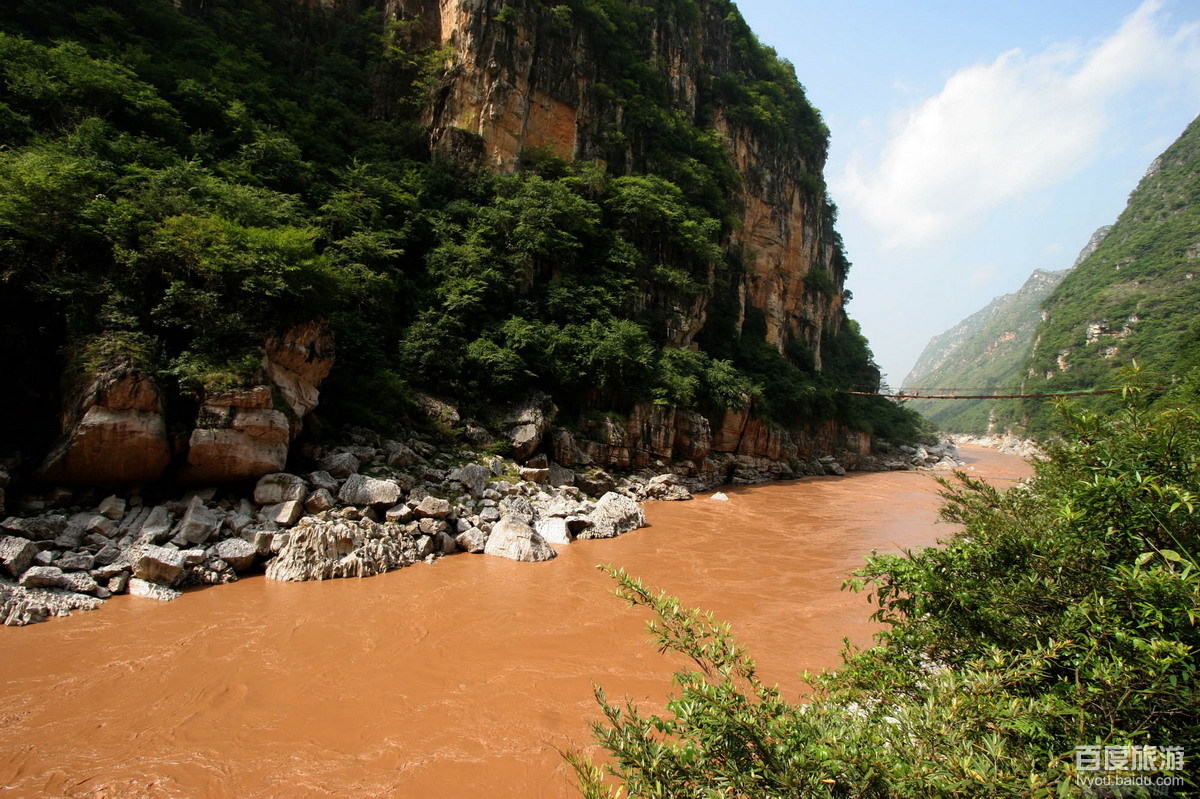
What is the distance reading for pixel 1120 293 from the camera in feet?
170

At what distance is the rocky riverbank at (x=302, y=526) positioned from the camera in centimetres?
657

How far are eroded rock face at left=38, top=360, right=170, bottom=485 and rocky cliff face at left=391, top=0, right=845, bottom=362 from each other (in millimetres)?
14885

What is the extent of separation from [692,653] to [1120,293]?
2927 inches

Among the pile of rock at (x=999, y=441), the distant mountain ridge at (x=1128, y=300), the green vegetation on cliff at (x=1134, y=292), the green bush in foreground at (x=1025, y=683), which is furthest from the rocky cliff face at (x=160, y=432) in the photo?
the pile of rock at (x=999, y=441)

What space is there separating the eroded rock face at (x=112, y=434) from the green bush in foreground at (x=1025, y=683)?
9081mm

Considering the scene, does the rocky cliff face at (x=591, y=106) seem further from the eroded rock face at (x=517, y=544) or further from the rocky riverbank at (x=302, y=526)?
the eroded rock face at (x=517, y=544)

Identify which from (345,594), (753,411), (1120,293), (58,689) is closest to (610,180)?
(753,411)

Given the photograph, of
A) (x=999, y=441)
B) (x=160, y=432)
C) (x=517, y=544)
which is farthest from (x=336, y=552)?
(x=999, y=441)

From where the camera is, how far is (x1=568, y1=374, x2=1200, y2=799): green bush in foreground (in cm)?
176

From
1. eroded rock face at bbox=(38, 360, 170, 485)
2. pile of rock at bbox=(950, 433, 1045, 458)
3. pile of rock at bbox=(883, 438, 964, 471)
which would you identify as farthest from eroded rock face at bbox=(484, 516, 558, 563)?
pile of rock at bbox=(950, 433, 1045, 458)

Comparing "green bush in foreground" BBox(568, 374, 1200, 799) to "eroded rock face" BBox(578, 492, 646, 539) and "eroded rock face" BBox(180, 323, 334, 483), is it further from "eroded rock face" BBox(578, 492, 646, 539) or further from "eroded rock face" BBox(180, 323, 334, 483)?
"eroded rock face" BBox(578, 492, 646, 539)

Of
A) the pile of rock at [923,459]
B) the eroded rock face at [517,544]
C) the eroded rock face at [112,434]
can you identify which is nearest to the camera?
the eroded rock face at [112,434]

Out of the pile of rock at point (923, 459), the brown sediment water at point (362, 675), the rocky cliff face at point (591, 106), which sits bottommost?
the brown sediment water at point (362, 675)

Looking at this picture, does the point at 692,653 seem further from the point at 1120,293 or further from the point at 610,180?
the point at 1120,293
